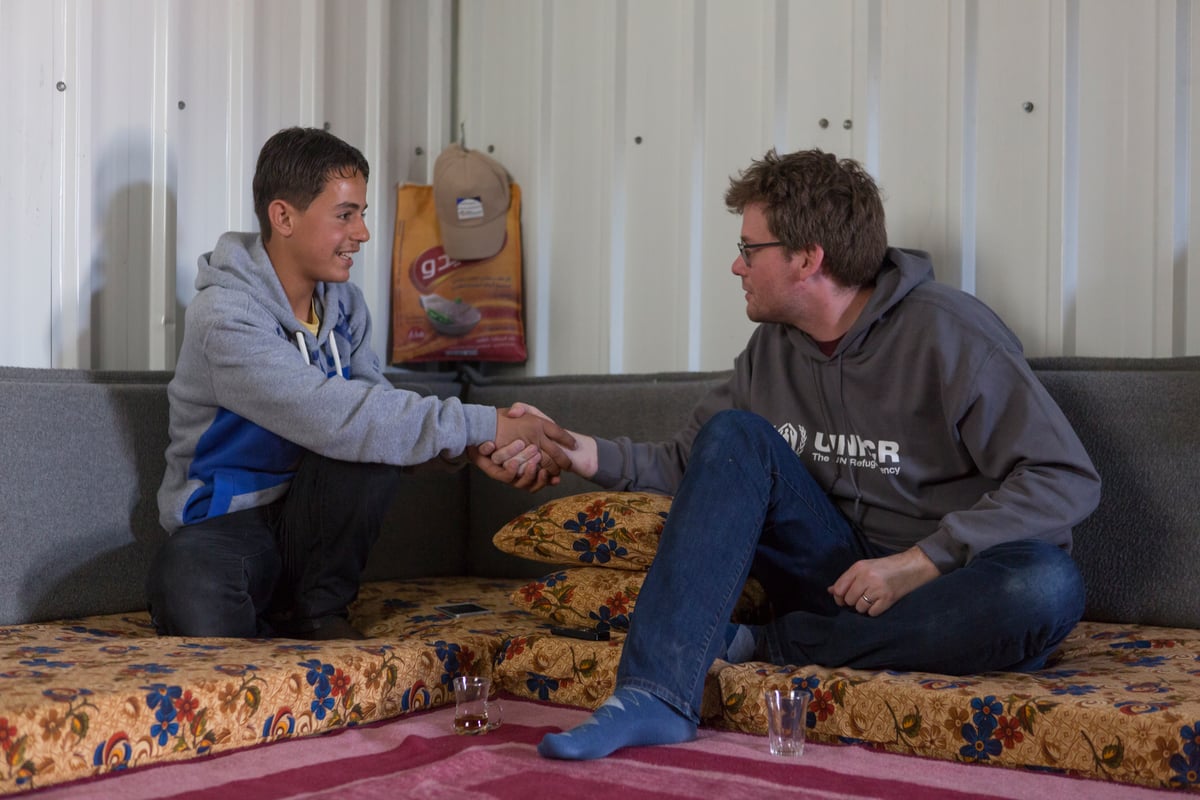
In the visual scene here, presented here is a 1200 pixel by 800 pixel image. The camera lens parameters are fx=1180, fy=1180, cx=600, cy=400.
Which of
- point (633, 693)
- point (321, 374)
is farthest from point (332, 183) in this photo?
point (633, 693)

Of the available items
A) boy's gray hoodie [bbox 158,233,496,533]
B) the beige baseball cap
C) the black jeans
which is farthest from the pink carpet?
the beige baseball cap

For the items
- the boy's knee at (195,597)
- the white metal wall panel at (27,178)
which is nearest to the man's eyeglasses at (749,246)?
the boy's knee at (195,597)

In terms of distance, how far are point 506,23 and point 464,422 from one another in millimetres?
1661

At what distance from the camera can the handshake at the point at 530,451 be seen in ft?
8.39

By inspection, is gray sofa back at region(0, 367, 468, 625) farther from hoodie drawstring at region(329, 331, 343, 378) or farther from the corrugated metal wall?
hoodie drawstring at region(329, 331, 343, 378)

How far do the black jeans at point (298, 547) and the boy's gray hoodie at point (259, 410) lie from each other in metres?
0.06

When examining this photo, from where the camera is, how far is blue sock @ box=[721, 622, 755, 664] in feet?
6.84

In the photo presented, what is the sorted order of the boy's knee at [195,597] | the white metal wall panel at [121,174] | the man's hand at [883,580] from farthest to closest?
the white metal wall panel at [121,174], the boy's knee at [195,597], the man's hand at [883,580]

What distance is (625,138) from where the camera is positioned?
11.1 ft

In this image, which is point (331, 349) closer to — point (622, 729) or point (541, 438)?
point (541, 438)

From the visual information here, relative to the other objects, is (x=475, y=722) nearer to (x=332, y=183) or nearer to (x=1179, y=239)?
(x=332, y=183)

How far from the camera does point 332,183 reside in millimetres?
2672

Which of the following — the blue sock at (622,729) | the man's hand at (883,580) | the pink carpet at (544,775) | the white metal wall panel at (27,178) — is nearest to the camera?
the pink carpet at (544,775)

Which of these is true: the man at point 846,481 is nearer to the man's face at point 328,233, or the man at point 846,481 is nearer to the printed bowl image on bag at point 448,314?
the man's face at point 328,233
